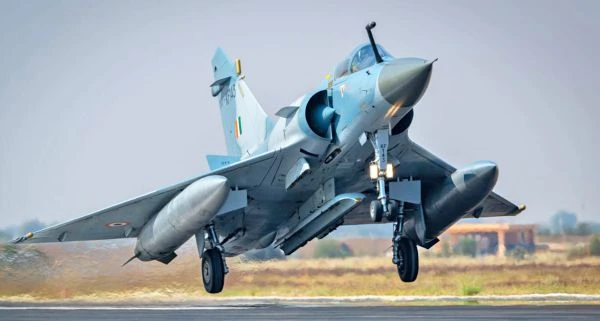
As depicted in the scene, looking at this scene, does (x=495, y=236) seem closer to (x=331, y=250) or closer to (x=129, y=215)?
(x=331, y=250)

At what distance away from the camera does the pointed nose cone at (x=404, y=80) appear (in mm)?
17656

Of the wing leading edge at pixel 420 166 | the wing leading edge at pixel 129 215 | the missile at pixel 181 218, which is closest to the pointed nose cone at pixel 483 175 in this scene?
the wing leading edge at pixel 420 166

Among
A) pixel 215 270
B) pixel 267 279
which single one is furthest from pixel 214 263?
pixel 267 279

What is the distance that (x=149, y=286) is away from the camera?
78.3 feet

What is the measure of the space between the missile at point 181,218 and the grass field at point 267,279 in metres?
2.60

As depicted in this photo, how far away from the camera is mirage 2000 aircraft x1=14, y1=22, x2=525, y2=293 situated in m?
18.5

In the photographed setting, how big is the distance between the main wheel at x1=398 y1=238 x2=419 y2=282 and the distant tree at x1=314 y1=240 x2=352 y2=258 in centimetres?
565

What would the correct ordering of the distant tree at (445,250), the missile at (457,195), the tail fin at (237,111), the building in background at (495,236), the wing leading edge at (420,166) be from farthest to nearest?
the building in background at (495,236)
the distant tree at (445,250)
the tail fin at (237,111)
the missile at (457,195)
the wing leading edge at (420,166)

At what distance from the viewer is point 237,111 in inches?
932

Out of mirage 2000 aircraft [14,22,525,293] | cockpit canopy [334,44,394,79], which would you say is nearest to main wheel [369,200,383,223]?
mirage 2000 aircraft [14,22,525,293]

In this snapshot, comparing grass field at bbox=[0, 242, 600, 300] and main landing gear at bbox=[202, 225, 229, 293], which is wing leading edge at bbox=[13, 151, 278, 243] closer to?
main landing gear at bbox=[202, 225, 229, 293]

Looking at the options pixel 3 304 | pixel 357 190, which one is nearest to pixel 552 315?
pixel 357 190

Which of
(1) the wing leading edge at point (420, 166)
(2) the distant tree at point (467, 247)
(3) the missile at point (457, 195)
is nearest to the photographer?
(1) the wing leading edge at point (420, 166)

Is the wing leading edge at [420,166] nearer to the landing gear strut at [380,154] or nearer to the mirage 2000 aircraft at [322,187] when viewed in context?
the mirage 2000 aircraft at [322,187]
